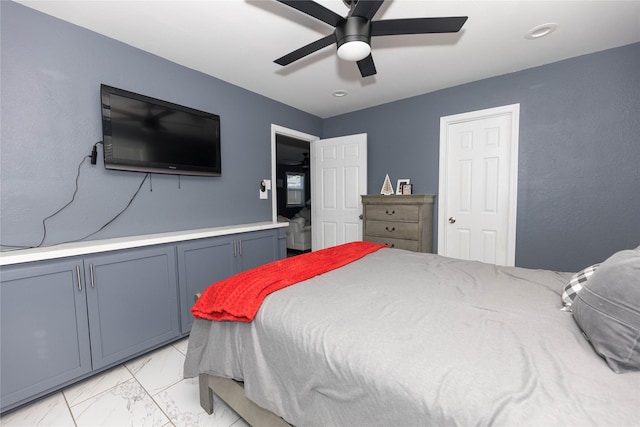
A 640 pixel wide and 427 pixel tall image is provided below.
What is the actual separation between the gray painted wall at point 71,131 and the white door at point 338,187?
1.77 meters

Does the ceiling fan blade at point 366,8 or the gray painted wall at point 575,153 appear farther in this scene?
the gray painted wall at point 575,153

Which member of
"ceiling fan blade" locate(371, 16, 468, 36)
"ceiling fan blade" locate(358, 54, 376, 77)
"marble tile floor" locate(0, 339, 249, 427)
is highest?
"ceiling fan blade" locate(371, 16, 468, 36)

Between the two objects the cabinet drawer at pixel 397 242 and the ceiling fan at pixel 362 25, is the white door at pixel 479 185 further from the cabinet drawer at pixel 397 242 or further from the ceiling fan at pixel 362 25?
the ceiling fan at pixel 362 25

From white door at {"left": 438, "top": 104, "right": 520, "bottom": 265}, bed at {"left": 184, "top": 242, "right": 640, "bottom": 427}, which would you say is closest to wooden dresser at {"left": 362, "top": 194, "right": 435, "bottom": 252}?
white door at {"left": 438, "top": 104, "right": 520, "bottom": 265}

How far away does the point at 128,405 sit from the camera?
5.26 ft

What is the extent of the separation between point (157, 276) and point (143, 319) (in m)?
0.33

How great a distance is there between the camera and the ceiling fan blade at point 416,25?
149 centimetres

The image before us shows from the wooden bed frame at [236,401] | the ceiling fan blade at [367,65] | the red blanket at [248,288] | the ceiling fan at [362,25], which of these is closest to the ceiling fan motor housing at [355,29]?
the ceiling fan at [362,25]

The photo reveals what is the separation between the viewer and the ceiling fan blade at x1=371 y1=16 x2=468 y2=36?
149 centimetres

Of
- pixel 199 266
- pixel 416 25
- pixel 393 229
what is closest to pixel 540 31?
pixel 416 25

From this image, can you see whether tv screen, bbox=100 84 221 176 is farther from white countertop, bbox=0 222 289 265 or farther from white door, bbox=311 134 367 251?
white door, bbox=311 134 367 251

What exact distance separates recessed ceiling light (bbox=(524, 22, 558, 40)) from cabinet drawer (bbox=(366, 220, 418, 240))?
1878 mm

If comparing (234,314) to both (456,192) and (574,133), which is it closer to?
(456,192)

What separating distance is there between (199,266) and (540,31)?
11.0 ft
